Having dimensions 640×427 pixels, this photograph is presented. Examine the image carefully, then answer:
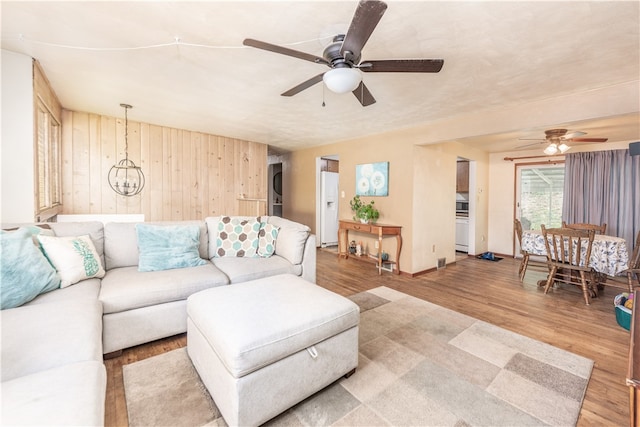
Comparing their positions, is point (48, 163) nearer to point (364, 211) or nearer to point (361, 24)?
point (361, 24)

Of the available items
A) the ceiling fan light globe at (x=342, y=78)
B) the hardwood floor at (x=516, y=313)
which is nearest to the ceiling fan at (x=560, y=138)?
the hardwood floor at (x=516, y=313)

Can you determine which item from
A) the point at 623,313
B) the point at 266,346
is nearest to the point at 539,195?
the point at 623,313

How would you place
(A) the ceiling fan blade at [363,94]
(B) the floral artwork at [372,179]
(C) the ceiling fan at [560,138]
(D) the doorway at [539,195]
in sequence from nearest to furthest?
(A) the ceiling fan blade at [363,94]
(C) the ceiling fan at [560,138]
(B) the floral artwork at [372,179]
(D) the doorway at [539,195]

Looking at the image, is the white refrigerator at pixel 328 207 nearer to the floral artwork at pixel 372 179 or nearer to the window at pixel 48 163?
the floral artwork at pixel 372 179

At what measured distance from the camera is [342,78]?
159 centimetres

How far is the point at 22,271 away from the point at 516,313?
3.98 meters

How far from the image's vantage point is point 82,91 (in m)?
2.98

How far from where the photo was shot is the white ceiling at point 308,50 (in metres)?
1.60

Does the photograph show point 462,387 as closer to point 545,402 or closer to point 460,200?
point 545,402

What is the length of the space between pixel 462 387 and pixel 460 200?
5141 mm

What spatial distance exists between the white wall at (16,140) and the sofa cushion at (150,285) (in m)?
0.87

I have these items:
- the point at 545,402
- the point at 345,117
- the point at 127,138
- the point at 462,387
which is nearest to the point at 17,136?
the point at 127,138

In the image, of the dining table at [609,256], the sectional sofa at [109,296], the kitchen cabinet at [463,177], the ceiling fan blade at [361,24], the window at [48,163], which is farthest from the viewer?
the kitchen cabinet at [463,177]

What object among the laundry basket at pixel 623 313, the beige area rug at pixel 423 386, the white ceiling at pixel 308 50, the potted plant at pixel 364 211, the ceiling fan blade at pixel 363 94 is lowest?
the beige area rug at pixel 423 386
